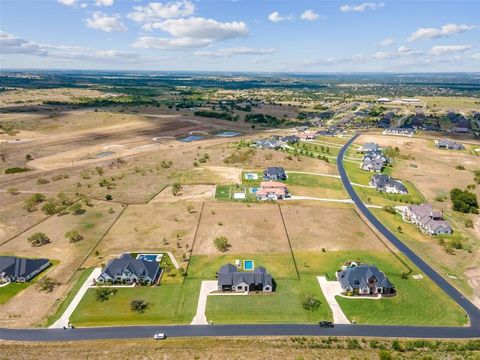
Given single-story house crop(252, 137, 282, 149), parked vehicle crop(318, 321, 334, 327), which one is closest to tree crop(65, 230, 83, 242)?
parked vehicle crop(318, 321, 334, 327)

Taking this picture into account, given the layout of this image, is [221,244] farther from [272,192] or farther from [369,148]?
[369,148]

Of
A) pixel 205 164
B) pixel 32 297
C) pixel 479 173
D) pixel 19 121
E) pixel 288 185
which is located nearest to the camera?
pixel 32 297

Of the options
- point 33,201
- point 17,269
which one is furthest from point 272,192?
point 33,201

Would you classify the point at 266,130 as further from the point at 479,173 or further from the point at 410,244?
the point at 410,244

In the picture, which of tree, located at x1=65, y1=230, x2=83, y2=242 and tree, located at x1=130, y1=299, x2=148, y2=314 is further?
tree, located at x1=65, y1=230, x2=83, y2=242

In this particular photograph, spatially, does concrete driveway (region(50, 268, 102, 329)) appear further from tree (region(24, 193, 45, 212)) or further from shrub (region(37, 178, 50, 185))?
shrub (region(37, 178, 50, 185))

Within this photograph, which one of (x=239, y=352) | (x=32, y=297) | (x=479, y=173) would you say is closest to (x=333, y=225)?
(x=239, y=352)

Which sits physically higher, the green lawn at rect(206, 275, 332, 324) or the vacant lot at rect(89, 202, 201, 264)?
the vacant lot at rect(89, 202, 201, 264)
